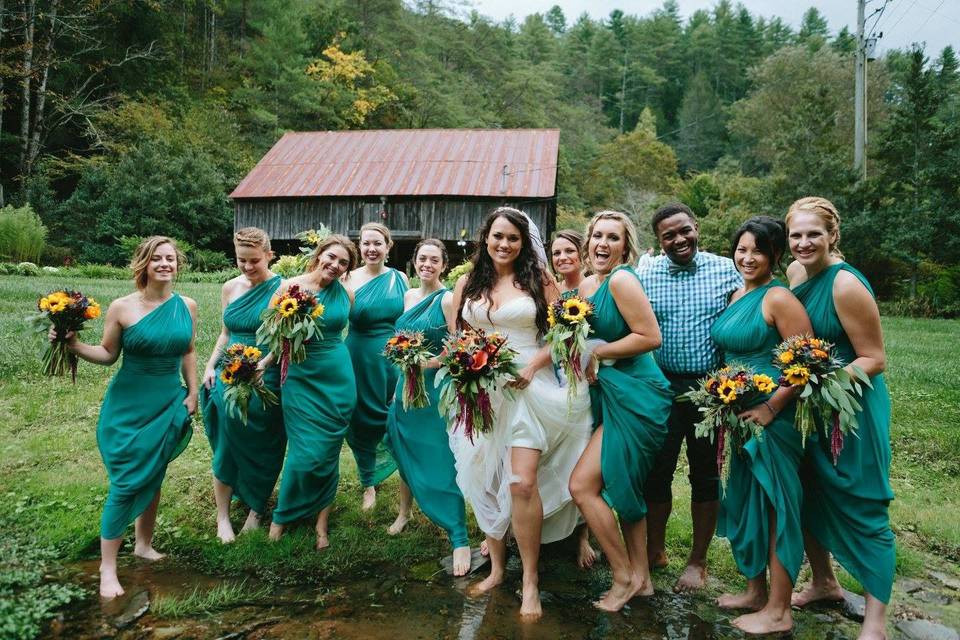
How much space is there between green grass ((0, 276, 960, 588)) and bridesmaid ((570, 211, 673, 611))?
0.79 m

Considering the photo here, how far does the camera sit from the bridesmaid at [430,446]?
4.80 metres

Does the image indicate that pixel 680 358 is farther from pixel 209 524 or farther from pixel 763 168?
pixel 763 168

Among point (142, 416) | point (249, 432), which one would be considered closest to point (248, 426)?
point (249, 432)

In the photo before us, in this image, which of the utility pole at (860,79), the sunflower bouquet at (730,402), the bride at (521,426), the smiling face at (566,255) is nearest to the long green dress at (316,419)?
the bride at (521,426)

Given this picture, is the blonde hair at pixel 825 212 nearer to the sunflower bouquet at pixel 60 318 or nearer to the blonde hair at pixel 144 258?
the blonde hair at pixel 144 258

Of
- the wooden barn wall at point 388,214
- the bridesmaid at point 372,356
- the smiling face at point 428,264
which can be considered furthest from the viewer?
the wooden barn wall at point 388,214

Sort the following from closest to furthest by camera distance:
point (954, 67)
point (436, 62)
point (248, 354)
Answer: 1. point (248, 354)
2. point (954, 67)
3. point (436, 62)

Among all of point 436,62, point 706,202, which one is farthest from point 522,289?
point 436,62

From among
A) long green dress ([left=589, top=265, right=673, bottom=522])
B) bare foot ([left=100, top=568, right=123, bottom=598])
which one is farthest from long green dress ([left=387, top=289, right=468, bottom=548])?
bare foot ([left=100, top=568, right=123, bottom=598])

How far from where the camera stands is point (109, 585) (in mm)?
4145

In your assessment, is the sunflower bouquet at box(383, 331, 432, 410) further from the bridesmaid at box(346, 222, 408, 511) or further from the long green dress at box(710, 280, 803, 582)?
the long green dress at box(710, 280, 803, 582)

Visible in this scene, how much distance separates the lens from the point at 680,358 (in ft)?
14.6

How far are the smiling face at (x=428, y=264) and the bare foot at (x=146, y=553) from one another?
2994 millimetres

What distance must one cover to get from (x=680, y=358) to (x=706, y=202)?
3745 cm
